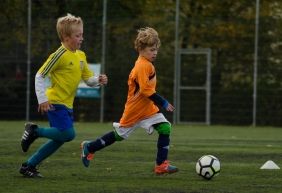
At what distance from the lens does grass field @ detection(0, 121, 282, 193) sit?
8227mm

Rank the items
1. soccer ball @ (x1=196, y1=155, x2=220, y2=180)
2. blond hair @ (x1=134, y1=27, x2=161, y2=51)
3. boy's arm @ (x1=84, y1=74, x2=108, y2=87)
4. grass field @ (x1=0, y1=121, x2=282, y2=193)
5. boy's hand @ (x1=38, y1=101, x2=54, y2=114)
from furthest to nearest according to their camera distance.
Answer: blond hair @ (x1=134, y1=27, x2=161, y2=51)
boy's arm @ (x1=84, y1=74, x2=108, y2=87)
soccer ball @ (x1=196, y1=155, x2=220, y2=180)
boy's hand @ (x1=38, y1=101, x2=54, y2=114)
grass field @ (x1=0, y1=121, x2=282, y2=193)

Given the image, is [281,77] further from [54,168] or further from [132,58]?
[54,168]

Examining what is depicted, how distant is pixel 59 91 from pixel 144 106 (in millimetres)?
1207

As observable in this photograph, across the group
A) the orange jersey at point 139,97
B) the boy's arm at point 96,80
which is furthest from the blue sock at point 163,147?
the boy's arm at point 96,80

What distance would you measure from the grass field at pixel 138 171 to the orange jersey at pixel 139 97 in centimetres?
64

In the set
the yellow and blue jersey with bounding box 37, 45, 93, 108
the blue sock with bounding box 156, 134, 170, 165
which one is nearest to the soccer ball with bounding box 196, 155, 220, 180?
the blue sock with bounding box 156, 134, 170, 165

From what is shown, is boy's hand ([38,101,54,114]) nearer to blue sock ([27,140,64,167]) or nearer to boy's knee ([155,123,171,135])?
blue sock ([27,140,64,167])

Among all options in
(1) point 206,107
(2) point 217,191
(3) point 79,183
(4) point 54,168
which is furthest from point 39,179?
(1) point 206,107

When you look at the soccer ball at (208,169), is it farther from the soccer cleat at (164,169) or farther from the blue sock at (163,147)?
the blue sock at (163,147)

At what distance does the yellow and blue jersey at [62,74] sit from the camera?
9.30 m

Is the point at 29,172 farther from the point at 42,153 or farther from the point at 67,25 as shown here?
the point at 67,25

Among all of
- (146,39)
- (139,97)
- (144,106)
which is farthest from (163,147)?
(146,39)

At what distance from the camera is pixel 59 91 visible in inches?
368

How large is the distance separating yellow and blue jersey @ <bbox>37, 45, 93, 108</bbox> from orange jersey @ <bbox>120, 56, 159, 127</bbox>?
79 cm
